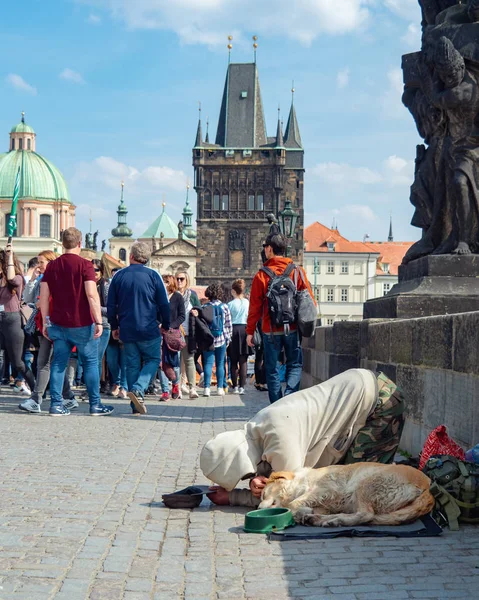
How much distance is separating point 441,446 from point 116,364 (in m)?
9.40

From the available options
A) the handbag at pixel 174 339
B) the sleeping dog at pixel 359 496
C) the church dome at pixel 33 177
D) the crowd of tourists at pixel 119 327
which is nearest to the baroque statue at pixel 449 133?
the crowd of tourists at pixel 119 327

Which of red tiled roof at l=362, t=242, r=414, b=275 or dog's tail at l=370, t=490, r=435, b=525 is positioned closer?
dog's tail at l=370, t=490, r=435, b=525

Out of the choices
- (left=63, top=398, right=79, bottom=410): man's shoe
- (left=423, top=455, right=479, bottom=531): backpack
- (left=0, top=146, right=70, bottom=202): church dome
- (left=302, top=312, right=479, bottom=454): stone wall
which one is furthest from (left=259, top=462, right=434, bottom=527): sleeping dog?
(left=0, top=146, right=70, bottom=202): church dome

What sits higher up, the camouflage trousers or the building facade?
the building facade

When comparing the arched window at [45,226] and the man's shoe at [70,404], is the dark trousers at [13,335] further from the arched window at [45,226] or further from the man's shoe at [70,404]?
the arched window at [45,226]

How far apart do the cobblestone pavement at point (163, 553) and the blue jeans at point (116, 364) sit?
7130 millimetres

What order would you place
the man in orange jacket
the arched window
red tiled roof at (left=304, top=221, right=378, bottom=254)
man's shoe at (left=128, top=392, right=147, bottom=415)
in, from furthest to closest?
1. the arched window
2. red tiled roof at (left=304, top=221, right=378, bottom=254)
3. man's shoe at (left=128, top=392, right=147, bottom=415)
4. the man in orange jacket

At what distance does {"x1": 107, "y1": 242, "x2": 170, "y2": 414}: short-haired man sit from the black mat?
20.6 ft

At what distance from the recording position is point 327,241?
116m

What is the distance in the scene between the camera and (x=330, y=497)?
4.91 meters

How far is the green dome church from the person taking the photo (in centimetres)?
11369

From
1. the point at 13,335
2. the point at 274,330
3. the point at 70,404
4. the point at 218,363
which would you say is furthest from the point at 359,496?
the point at 218,363

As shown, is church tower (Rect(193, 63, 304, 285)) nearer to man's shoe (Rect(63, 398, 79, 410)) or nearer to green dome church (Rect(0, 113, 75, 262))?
green dome church (Rect(0, 113, 75, 262))

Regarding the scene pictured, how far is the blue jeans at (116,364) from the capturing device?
45.5 ft
